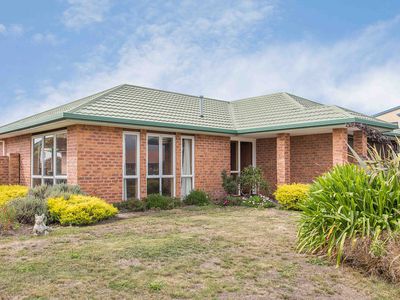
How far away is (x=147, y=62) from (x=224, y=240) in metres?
7.76

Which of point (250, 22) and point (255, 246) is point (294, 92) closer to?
point (250, 22)

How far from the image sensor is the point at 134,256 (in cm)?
643

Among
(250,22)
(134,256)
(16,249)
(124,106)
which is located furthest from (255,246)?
(124,106)

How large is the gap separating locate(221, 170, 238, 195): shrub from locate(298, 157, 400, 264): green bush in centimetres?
836

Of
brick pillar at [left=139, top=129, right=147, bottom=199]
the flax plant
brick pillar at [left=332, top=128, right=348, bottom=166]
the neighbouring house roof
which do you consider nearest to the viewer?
the flax plant

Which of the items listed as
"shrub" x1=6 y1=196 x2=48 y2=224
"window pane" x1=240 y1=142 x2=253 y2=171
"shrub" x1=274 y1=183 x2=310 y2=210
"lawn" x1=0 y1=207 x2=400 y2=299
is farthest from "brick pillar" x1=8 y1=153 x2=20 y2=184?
"shrub" x1=274 y1=183 x2=310 y2=210

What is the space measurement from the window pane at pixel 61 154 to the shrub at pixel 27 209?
9.59 feet

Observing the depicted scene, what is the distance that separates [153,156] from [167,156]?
70cm

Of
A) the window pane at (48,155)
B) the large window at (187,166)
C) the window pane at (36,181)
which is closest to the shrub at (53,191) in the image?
the window pane at (48,155)

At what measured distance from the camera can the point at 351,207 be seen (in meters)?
6.61

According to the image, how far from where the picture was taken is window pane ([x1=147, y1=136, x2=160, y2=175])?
1392 cm

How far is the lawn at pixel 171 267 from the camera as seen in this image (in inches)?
194

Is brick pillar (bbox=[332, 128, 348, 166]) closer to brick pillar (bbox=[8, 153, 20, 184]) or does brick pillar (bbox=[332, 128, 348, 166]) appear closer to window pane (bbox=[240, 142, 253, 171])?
window pane (bbox=[240, 142, 253, 171])

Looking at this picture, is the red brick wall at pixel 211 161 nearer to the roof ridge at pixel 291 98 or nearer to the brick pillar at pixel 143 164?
the brick pillar at pixel 143 164
